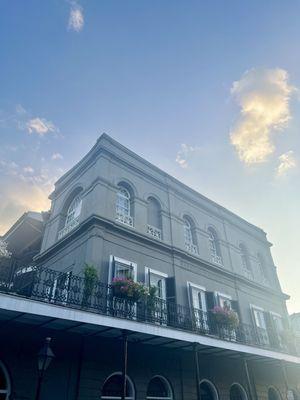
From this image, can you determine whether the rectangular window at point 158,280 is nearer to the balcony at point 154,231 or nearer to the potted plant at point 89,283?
the balcony at point 154,231

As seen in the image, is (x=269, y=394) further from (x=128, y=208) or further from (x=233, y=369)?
(x=128, y=208)

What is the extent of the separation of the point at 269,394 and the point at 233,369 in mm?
3168

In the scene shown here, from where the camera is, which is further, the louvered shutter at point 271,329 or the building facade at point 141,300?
the louvered shutter at point 271,329

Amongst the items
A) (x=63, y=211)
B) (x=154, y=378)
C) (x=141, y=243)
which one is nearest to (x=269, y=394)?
(x=154, y=378)

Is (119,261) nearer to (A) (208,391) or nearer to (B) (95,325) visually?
(B) (95,325)

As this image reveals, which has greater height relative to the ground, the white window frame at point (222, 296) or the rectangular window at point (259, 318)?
the white window frame at point (222, 296)

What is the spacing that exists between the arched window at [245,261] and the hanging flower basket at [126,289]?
31.5 ft

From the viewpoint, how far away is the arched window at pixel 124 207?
41.6ft

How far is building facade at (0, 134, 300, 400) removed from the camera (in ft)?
26.2

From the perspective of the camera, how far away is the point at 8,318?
7.43m

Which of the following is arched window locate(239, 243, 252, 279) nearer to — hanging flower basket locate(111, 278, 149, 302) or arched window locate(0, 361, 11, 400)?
hanging flower basket locate(111, 278, 149, 302)

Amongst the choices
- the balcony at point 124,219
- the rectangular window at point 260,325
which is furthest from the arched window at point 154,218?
the rectangular window at point 260,325

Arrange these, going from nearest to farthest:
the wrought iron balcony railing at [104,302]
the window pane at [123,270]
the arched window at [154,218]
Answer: the wrought iron balcony railing at [104,302] < the window pane at [123,270] < the arched window at [154,218]

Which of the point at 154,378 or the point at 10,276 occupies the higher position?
the point at 10,276
